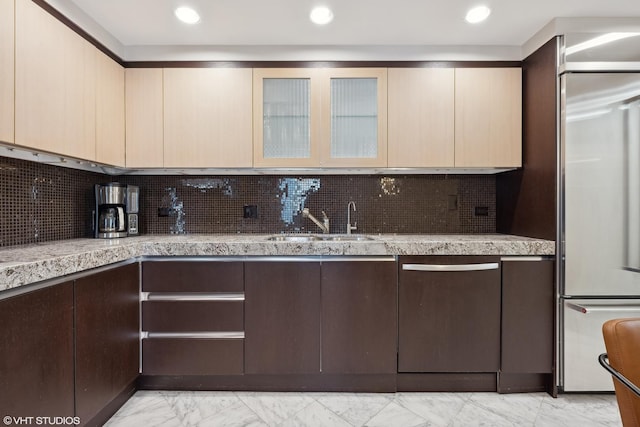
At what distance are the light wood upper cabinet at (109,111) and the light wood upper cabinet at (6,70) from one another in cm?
59

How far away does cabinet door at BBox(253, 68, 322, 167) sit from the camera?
231cm

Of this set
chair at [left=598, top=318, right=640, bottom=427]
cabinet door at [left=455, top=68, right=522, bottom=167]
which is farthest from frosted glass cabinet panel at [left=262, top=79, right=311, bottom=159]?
chair at [left=598, top=318, right=640, bottom=427]

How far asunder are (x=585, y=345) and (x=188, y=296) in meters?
2.43

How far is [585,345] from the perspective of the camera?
1.96 meters

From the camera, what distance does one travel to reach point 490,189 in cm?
269

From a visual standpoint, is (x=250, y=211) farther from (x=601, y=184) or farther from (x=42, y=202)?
(x=601, y=184)

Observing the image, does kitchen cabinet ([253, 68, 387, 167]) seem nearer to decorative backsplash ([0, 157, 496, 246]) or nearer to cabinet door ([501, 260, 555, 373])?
decorative backsplash ([0, 157, 496, 246])

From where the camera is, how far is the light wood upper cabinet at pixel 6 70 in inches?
54.7

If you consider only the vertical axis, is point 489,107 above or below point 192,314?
above

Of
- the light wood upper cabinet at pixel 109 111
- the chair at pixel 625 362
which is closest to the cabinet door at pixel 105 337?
the light wood upper cabinet at pixel 109 111

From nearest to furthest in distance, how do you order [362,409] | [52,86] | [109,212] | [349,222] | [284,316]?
[52,86]
[362,409]
[284,316]
[109,212]
[349,222]

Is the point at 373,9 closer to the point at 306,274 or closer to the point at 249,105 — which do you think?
the point at 249,105

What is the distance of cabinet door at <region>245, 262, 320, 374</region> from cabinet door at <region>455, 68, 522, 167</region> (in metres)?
1.48

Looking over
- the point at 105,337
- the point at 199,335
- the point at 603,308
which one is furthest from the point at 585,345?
the point at 105,337
